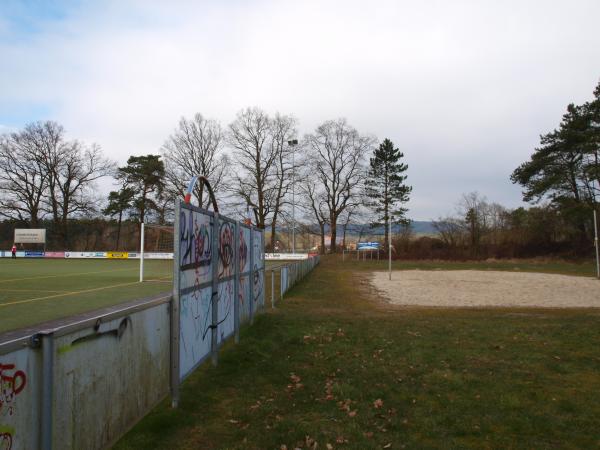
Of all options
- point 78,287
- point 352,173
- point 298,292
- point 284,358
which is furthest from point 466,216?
point 284,358

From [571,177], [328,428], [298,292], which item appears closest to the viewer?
[328,428]

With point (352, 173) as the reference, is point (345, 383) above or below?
below

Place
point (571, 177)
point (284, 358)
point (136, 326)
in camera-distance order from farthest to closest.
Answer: point (571, 177)
point (284, 358)
point (136, 326)

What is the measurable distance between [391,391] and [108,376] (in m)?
3.25

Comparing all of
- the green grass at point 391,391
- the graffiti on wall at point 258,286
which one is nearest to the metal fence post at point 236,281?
the green grass at point 391,391

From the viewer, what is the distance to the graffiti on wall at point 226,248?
6.44 meters

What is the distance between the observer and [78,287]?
18.9 meters

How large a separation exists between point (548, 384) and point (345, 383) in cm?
243

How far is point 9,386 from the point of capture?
228cm

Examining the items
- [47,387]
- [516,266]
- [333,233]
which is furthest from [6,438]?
[333,233]

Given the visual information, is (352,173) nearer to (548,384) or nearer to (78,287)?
(78,287)

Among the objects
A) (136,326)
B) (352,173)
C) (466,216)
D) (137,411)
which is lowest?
(137,411)

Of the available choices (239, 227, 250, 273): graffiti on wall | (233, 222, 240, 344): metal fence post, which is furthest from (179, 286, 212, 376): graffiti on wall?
(239, 227, 250, 273): graffiti on wall

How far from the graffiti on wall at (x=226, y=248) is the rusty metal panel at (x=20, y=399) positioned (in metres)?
3.90
